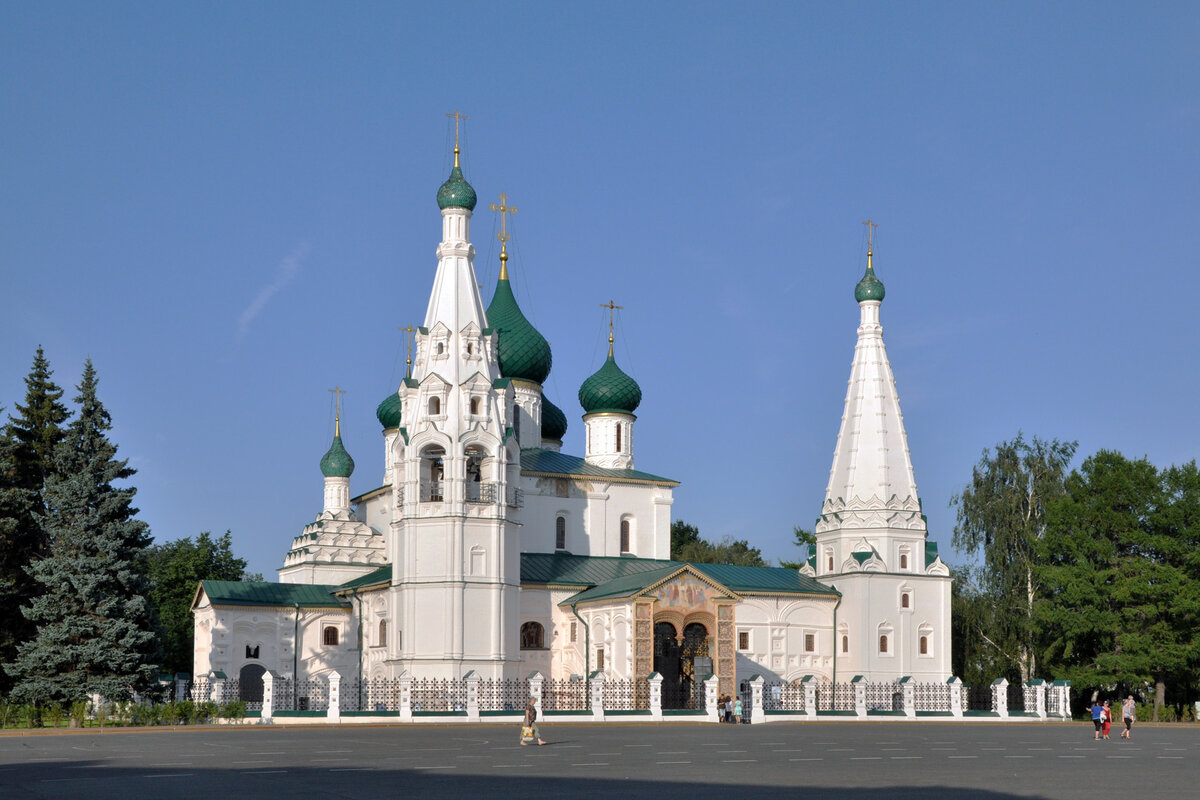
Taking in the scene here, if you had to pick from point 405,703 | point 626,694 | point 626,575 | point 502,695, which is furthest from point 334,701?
point 626,575

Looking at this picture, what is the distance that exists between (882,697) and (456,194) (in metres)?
19.1

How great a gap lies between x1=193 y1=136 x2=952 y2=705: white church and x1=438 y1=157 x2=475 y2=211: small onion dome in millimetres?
46

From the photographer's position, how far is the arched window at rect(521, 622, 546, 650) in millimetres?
42781

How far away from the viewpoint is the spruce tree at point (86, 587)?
30750 mm

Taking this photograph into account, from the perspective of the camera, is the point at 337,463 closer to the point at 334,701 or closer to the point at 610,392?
the point at 610,392

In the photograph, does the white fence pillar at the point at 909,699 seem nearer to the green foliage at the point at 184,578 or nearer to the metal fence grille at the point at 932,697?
the metal fence grille at the point at 932,697

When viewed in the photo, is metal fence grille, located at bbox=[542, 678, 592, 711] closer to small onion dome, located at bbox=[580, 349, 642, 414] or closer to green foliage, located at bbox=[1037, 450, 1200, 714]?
small onion dome, located at bbox=[580, 349, 642, 414]

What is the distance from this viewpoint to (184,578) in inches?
2331

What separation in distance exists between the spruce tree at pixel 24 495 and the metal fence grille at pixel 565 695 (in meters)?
13.0

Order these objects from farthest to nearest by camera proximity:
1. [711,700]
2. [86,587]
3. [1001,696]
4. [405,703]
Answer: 1. [1001,696]
2. [711,700]
3. [405,703]
4. [86,587]

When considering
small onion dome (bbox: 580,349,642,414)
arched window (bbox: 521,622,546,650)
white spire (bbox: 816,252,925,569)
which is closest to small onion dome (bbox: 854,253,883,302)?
white spire (bbox: 816,252,925,569)

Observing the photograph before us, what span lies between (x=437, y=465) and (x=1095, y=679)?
797 inches

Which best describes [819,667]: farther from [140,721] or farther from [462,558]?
[140,721]

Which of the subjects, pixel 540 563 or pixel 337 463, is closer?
pixel 540 563
